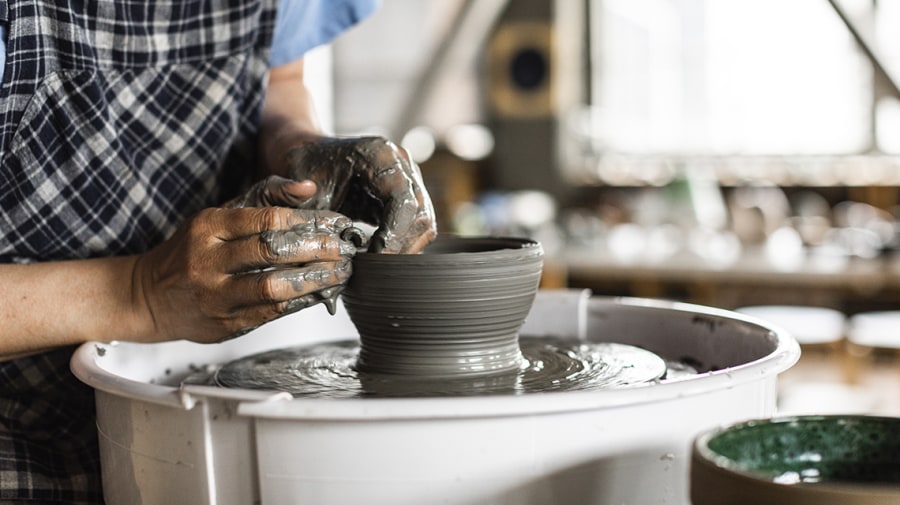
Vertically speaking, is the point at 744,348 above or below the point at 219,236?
below

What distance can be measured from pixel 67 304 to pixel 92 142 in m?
0.22

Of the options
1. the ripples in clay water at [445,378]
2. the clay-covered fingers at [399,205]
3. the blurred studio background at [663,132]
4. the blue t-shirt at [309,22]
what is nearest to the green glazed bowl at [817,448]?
the ripples in clay water at [445,378]

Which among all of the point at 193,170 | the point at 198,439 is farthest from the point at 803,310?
the point at 198,439

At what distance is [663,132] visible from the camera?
697 cm

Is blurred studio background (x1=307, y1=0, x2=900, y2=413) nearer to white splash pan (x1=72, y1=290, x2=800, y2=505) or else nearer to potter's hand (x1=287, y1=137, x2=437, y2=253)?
potter's hand (x1=287, y1=137, x2=437, y2=253)

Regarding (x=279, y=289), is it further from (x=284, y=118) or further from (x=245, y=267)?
(x=284, y=118)

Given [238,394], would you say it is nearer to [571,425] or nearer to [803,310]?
[571,425]

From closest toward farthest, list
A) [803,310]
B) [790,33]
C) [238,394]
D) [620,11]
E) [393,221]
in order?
[238,394] → [393,221] → [803,310] → [790,33] → [620,11]

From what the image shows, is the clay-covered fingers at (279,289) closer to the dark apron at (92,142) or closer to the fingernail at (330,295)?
the fingernail at (330,295)

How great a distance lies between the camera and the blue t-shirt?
1.36 meters

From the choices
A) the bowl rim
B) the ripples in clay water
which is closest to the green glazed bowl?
the bowl rim

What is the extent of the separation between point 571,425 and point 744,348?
44 cm

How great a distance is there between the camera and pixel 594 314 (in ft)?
4.54

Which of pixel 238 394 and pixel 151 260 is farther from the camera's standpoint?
pixel 151 260
